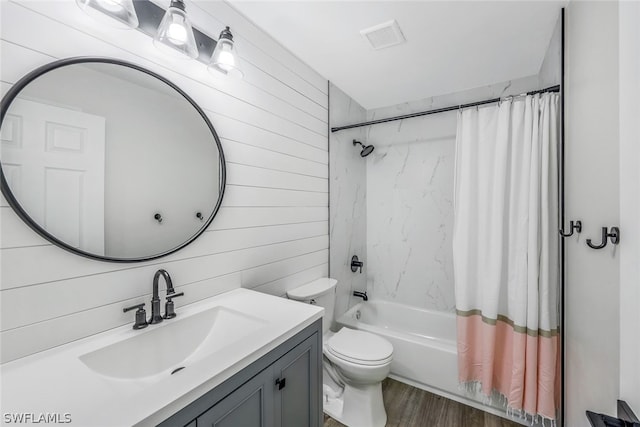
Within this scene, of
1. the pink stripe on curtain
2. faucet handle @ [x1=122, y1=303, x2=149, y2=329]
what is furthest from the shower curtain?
faucet handle @ [x1=122, y1=303, x2=149, y2=329]

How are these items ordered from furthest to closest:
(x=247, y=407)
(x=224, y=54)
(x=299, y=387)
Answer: (x=224, y=54), (x=299, y=387), (x=247, y=407)

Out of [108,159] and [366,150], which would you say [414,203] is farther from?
[108,159]

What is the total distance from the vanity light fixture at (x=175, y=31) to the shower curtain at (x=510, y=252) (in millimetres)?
1749

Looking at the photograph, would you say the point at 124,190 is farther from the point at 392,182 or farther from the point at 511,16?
the point at 392,182

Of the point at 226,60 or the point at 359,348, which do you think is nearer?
the point at 226,60

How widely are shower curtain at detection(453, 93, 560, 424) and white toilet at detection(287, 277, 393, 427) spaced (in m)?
0.62

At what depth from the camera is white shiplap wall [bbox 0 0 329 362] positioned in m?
0.78

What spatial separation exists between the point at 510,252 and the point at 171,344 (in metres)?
1.92

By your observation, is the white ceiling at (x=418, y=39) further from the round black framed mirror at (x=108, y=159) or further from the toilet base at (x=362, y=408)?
the toilet base at (x=362, y=408)

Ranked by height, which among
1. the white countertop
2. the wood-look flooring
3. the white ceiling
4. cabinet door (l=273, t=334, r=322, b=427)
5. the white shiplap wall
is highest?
the white ceiling

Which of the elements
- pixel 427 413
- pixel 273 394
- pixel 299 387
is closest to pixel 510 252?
pixel 427 413

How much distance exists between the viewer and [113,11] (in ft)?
3.00

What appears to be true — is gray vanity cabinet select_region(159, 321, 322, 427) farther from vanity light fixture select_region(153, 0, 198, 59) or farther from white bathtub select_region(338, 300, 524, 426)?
vanity light fixture select_region(153, 0, 198, 59)

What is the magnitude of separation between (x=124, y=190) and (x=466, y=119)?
6.73 ft
